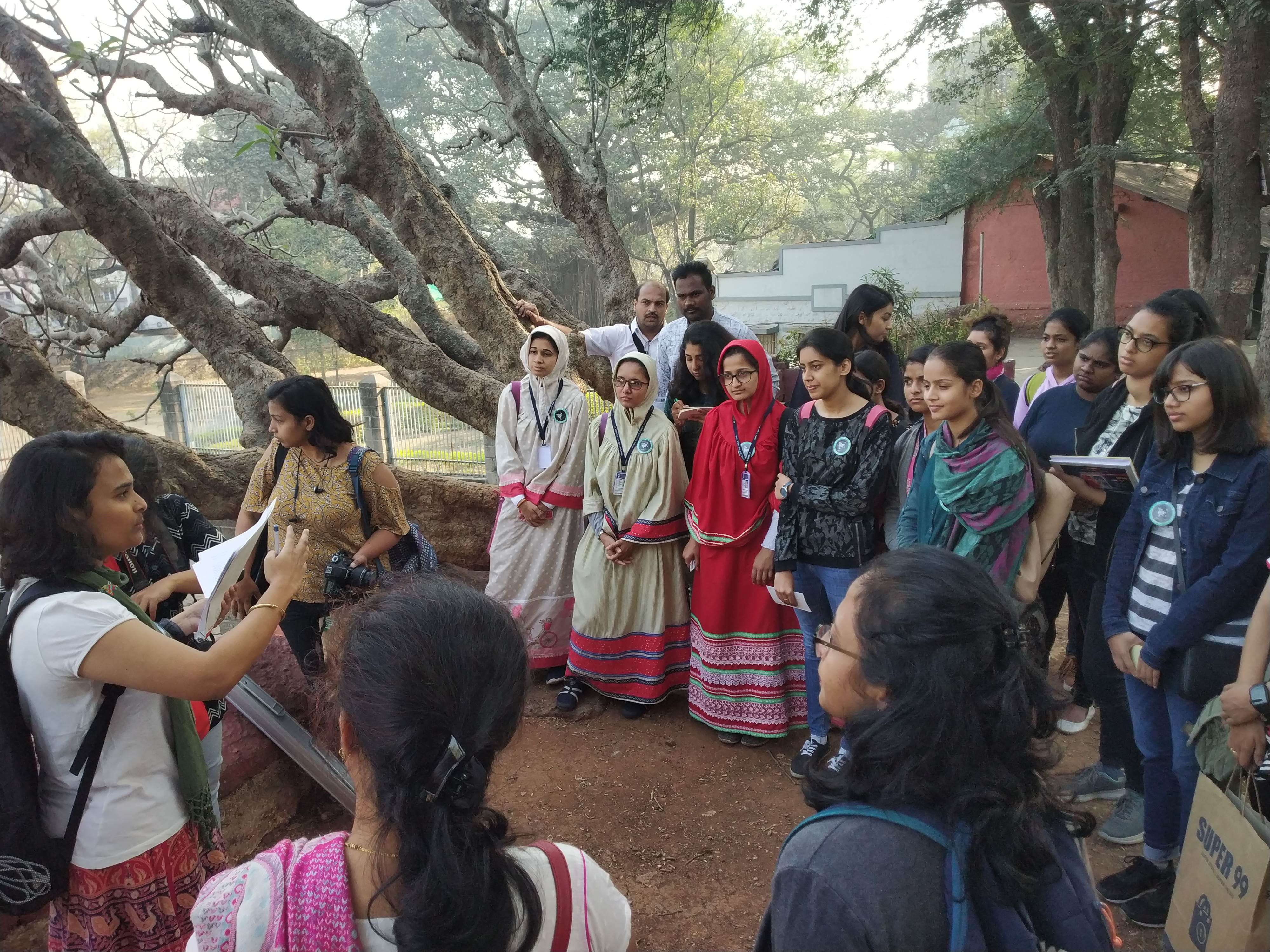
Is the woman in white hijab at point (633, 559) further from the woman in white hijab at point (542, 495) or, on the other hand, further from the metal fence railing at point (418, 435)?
the metal fence railing at point (418, 435)

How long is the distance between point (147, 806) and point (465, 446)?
10240mm

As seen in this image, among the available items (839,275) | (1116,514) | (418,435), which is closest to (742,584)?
(1116,514)

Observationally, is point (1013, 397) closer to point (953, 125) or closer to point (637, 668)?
point (637, 668)

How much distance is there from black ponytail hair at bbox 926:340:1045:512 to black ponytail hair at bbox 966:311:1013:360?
1.49 meters

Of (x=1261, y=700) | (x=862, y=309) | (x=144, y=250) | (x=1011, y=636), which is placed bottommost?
(x=1261, y=700)

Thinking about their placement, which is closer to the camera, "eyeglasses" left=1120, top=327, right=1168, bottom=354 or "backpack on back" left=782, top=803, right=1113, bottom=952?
"backpack on back" left=782, top=803, right=1113, bottom=952

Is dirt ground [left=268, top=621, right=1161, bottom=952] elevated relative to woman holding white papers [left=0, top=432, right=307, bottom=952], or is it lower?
lower

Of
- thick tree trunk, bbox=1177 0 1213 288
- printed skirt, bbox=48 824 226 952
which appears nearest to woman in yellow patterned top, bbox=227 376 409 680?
printed skirt, bbox=48 824 226 952

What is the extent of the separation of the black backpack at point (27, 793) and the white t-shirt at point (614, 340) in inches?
132

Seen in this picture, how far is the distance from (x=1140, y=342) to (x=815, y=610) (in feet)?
4.97

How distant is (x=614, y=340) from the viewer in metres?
4.70

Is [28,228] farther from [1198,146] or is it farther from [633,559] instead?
[1198,146]

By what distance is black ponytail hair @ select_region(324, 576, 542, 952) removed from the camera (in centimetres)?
95

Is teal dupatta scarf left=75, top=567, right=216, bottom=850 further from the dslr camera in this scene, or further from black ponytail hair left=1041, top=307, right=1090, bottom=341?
black ponytail hair left=1041, top=307, right=1090, bottom=341
